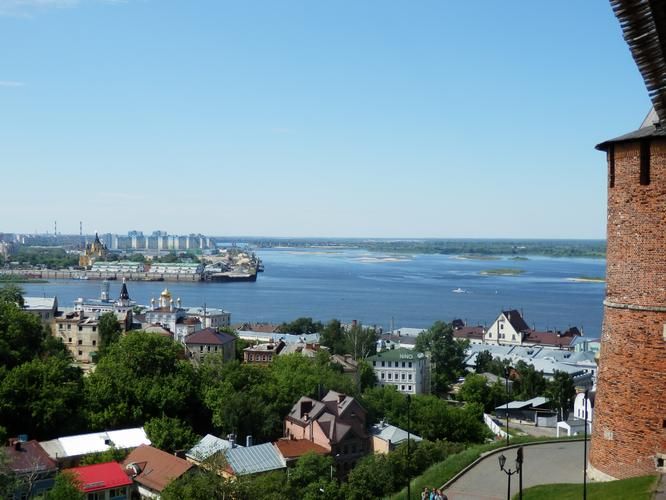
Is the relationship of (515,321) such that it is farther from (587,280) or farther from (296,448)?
(587,280)

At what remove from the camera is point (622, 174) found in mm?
9531

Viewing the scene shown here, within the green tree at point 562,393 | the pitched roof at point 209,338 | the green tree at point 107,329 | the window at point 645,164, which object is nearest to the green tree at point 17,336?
the green tree at point 107,329

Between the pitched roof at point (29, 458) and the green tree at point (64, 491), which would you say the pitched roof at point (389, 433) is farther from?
the green tree at point (64, 491)

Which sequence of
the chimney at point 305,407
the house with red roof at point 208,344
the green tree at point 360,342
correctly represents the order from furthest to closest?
the green tree at point 360,342
the house with red roof at point 208,344
the chimney at point 305,407

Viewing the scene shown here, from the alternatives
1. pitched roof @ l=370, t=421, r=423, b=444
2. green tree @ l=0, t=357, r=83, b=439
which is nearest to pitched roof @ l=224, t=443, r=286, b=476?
pitched roof @ l=370, t=421, r=423, b=444

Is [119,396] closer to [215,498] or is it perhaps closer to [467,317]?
[215,498]

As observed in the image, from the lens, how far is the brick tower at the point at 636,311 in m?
9.16

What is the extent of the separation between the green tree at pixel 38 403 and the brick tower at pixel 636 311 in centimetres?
2062

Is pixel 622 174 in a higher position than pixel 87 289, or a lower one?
higher

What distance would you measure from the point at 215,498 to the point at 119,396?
42.5ft

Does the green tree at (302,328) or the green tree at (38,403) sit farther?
the green tree at (302,328)

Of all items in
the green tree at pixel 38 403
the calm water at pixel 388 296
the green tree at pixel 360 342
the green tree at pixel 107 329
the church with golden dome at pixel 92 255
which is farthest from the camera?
the church with golden dome at pixel 92 255

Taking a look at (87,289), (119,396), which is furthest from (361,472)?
(87,289)

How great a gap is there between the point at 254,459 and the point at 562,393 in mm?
17657
